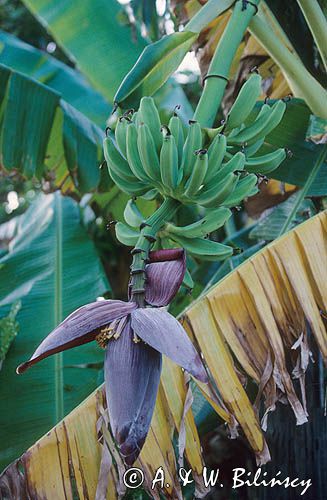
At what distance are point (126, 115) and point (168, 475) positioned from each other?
1.81 feet

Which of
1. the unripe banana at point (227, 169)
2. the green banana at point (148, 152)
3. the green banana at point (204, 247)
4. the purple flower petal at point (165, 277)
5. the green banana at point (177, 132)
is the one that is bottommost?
the purple flower petal at point (165, 277)

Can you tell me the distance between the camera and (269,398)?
989 mm

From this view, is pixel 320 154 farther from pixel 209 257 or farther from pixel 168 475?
pixel 168 475

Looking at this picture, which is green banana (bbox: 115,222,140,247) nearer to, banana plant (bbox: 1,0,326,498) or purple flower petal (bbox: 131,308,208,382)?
banana plant (bbox: 1,0,326,498)

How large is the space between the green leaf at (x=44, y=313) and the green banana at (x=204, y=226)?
2.62 feet

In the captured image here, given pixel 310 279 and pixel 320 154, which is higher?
pixel 320 154

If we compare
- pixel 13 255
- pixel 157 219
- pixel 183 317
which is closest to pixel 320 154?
pixel 183 317

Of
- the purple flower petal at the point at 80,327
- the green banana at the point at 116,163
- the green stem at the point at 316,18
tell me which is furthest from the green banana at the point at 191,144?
the green stem at the point at 316,18

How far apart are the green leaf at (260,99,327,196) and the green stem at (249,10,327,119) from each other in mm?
29

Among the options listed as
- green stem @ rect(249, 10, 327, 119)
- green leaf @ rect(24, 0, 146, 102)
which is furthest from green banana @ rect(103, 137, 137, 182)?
green leaf @ rect(24, 0, 146, 102)

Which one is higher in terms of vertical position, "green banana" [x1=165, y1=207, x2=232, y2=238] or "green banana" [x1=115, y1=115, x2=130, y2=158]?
"green banana" [x1=115, y1=115, x2=130, y2=158]

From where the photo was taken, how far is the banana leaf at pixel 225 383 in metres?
0.98

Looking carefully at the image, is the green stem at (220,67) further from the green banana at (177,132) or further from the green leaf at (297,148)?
the green leaf at (297,148)

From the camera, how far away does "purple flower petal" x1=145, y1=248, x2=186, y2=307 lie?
2.39 ft
